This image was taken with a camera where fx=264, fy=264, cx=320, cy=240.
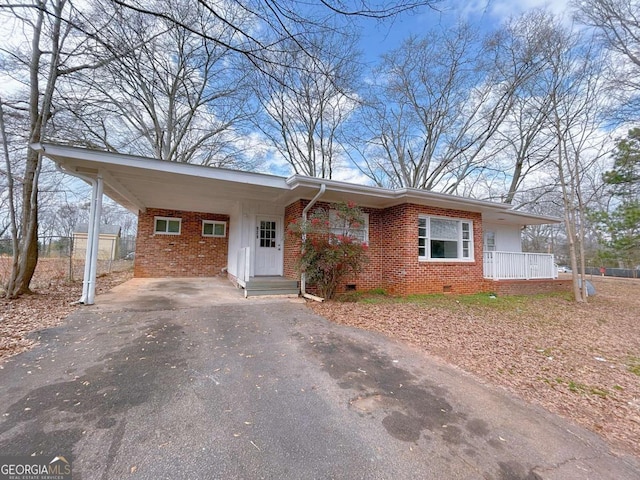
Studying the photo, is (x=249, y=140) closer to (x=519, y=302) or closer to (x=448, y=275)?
(x=448, y=275)

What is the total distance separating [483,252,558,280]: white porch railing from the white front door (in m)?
7.03

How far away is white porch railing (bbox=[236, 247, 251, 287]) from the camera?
7.26m

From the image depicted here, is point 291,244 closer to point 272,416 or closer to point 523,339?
point 523,339

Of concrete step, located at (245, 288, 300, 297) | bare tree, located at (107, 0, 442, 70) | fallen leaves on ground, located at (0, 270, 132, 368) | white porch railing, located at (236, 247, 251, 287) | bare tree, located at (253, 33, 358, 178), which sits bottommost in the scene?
fallen leaves on ground, located at (0, 270, 132, 368)

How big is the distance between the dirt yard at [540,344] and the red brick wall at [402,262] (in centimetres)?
62

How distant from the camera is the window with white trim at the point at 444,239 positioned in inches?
317

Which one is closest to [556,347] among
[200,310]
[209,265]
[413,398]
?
[413,398]

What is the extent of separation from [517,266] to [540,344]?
6.52 metres

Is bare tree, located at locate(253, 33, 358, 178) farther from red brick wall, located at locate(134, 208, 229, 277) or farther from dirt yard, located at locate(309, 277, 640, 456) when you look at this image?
dirt yard, located at locate(309, 277, 640, 456)

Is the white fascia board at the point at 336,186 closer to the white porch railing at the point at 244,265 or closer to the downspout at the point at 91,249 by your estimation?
the white porch railing at the point at 244,265

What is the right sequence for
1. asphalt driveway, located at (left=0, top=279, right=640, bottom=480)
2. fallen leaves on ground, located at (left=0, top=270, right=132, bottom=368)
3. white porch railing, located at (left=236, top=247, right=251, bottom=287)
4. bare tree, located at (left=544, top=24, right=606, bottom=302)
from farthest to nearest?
bare tree, located at (left=544, top=24, right=606, bottom=302), white porch railing, located at (left=236, top=247, right=251, bottom=287), fallen leaves on ground, located at (left=0, top=270, right=132, bottom=368), asphalt driveway, located at (left=0, top=279, right=640, bottom=480)

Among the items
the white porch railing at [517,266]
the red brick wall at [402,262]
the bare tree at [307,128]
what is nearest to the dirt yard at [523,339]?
the red brick wall at [402,262]

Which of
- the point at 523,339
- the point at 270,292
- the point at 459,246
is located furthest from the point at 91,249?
the point at 459,246

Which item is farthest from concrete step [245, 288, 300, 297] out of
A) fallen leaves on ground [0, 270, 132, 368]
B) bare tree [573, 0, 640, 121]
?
bare tree [573, 0, 640, 121]
